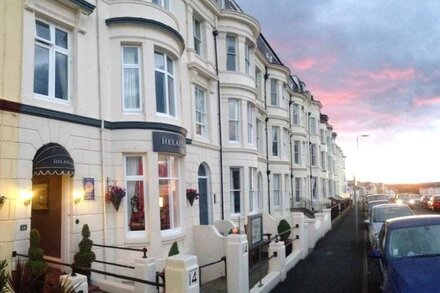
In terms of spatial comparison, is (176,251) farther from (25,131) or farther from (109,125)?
(25,131)

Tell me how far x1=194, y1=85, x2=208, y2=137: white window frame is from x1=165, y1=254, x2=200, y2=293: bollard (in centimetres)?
1098

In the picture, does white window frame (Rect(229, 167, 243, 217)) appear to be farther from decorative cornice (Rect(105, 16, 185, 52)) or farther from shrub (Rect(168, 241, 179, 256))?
decorative cornice (Rect(105, 16, 185, 52))

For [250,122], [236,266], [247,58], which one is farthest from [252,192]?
[236,266]

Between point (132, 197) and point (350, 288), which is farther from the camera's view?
point (132, 197)

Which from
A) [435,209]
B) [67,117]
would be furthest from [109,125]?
[435,209]

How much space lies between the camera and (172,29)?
13.8 m

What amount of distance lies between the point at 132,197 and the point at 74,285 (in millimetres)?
5655

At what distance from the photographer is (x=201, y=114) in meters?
18.4

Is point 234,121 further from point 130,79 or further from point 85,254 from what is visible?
point 85,254

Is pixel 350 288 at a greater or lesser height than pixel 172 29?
lesser

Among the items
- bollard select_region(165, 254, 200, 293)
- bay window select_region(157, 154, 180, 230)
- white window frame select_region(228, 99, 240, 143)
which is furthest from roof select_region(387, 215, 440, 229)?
white window frame select_region(228, 99, 240, 143)

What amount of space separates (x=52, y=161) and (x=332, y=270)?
906 cm

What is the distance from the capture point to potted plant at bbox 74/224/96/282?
1055cm

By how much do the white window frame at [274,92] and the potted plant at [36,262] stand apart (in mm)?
21866
